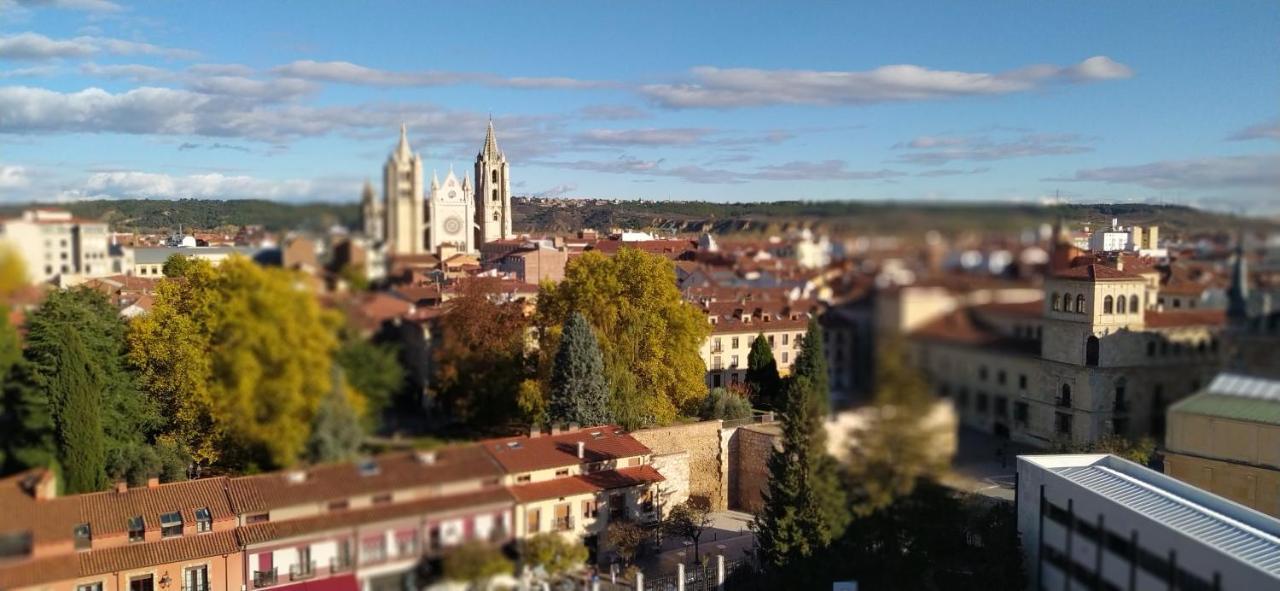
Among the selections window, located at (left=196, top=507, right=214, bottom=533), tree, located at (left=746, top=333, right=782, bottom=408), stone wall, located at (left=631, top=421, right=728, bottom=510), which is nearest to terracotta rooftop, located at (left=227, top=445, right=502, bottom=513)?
window, located at (left=196, top=507, right=214, bottom=533)

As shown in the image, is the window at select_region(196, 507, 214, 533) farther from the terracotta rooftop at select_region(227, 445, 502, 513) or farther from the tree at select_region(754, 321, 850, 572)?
the terracotta rooftop at select_region(227, 445, 502, 513)

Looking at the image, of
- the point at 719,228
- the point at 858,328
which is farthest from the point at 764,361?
the point at 858,328

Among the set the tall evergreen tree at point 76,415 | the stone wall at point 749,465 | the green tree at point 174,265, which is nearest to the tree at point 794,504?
the stone wall at point 749,465

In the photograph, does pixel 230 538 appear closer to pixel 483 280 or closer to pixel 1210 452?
pixel 483 280

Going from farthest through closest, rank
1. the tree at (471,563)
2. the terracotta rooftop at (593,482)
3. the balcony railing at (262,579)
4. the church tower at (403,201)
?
the terracotta rooftop at (593,482), the balcony railing at (262,579), the church tower at (403,201), the tree at (471,563)

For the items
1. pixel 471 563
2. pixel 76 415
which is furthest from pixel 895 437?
pixel 76 415

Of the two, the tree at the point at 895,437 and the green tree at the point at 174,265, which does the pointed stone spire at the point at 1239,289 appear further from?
the green tree at the point at 174,265

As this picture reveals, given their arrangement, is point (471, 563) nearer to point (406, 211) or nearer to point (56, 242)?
point (406, 211)
